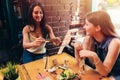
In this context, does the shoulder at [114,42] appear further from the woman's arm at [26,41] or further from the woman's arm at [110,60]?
the woman's arm at [26,41]

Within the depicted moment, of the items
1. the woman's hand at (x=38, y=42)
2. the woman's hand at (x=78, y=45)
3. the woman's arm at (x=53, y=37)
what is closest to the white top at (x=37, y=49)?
the woman's hand at (x=38, y=42)

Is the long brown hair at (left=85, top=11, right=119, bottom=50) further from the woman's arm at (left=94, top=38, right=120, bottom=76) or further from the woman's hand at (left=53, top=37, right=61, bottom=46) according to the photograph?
the woman's hand at (left=53, top=37, right=61, bottom=46)

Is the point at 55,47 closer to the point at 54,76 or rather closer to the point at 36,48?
the point at 36,48

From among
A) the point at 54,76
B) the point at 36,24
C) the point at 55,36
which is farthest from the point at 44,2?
the point at 54,76

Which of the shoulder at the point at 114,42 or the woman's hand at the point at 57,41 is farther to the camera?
the woman's hand at the point at 57,41

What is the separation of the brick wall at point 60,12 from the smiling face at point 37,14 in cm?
7

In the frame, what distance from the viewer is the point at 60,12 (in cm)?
194

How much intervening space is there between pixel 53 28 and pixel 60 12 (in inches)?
8.4

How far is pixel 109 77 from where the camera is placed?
4.65 feet

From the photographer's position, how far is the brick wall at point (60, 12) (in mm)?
1854

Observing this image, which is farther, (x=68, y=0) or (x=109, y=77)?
(x=68, y=0)

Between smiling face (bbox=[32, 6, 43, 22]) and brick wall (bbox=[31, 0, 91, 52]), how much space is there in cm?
7

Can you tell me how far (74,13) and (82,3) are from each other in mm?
179

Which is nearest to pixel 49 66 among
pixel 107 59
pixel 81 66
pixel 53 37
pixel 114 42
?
pixel 81 66
